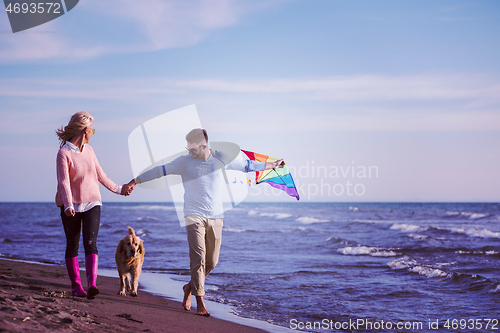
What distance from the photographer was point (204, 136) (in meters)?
4.39

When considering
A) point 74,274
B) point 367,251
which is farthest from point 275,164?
point 367,251

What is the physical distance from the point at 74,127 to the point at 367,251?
35.6ft

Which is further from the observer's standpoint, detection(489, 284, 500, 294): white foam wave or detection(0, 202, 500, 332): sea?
detection(489, 284, 500, 294): white foam wave

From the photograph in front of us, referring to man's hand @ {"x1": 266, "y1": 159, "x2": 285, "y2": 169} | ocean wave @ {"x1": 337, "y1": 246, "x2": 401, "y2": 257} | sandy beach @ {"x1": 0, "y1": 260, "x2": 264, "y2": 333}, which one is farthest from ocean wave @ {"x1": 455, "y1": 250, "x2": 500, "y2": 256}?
sandy beach @ {"x1": 0, "y1": 260, "x2": 264, "y2": 333}

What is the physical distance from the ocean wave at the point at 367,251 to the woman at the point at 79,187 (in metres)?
9.68

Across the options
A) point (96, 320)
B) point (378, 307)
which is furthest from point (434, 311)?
point (96, 320)

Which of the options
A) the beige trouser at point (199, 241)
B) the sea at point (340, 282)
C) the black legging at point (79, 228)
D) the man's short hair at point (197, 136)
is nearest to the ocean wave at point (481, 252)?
the sea at point (340, 282)

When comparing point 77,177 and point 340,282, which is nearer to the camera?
point 77,177

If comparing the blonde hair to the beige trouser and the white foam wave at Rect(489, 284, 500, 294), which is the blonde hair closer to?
the beige trouser

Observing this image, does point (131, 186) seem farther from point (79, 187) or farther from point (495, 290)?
point (495, 290)

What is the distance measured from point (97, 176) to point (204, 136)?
1.20 metres

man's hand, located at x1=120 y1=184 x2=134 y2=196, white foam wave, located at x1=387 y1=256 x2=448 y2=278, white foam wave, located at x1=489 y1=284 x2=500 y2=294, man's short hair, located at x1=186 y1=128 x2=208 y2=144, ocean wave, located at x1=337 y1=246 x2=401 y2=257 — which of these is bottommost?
ocean wave, located at x1=337 y1=246 x2=401 y2=257

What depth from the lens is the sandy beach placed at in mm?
2980

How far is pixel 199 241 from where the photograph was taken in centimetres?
439
